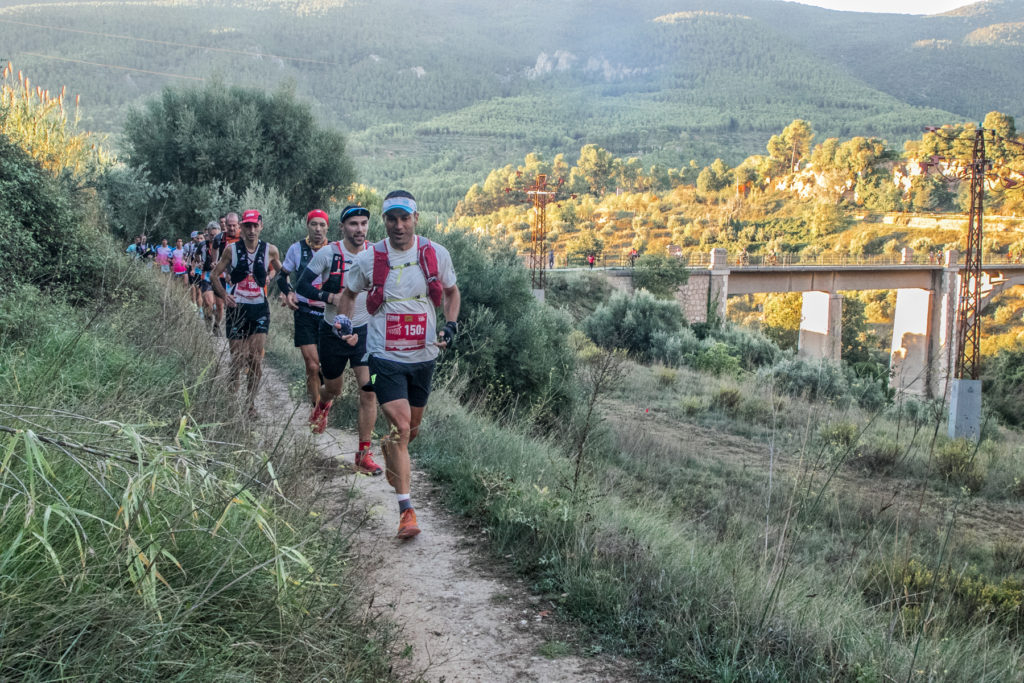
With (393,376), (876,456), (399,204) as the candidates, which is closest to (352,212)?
(399,204)

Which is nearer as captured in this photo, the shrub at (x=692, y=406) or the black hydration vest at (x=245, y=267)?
the black hydration vest at (x=245, y=267)

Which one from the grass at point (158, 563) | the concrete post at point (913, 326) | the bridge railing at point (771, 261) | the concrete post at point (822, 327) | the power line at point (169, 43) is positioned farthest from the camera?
the power line at point (169, 43)

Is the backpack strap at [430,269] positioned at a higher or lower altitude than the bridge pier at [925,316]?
higher

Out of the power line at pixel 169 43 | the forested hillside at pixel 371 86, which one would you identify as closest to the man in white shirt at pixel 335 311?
the forested hillside at pixel 371 86

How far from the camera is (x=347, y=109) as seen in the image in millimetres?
135750

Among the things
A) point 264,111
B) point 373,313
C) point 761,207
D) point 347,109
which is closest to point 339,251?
point 373,313

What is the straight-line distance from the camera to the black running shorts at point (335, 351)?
262 inches

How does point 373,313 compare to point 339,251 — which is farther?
point 339,251

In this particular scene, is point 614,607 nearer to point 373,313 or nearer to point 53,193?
point 373,313

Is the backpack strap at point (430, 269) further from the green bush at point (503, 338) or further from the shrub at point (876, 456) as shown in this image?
the shrub at point (876, 456)

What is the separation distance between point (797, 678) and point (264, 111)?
28.2 metres

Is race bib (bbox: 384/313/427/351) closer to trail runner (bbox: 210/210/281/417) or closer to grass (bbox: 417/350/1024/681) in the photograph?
grass (bbox: 417/350/1024/681)

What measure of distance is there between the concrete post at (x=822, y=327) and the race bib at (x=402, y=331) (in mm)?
57881

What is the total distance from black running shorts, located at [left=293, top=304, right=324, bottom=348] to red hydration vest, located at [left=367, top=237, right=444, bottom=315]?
7.05 ft
